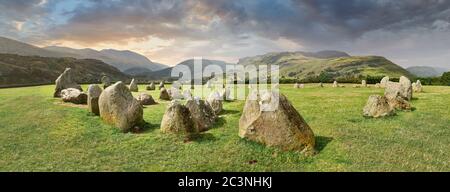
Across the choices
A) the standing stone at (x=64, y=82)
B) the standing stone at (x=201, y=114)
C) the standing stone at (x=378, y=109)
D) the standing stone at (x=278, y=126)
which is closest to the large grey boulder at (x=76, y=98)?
the standing stone at (x=64, y=82)

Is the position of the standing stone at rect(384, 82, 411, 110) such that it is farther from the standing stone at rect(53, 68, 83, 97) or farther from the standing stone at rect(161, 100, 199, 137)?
the standing stone at rect(53, 68, 83, 97)

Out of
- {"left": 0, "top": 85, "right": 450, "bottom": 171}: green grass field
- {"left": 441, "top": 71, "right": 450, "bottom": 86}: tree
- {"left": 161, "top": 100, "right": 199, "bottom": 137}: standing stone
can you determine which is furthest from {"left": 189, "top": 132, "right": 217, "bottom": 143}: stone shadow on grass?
{"left": 441, "top": 71, "right": 450, "bottom": 86}: tree

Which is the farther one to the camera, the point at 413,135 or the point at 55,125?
the point at 55,125

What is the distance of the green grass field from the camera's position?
13.1 m

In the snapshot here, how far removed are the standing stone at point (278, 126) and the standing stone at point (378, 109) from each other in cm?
1011

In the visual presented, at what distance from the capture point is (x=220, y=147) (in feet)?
50.5

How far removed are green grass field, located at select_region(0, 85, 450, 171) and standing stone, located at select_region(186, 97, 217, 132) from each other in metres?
0.65
